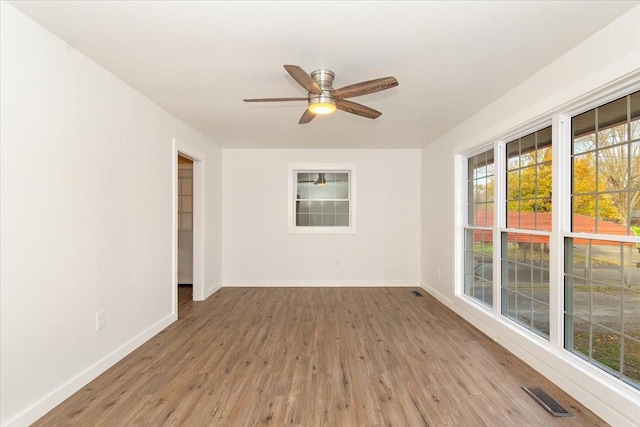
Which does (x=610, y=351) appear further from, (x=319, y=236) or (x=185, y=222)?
(x=185, y=222)

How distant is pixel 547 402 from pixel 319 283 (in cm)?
395

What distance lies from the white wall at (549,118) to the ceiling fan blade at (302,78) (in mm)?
1760

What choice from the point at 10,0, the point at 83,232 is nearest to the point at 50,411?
the point at 83,232

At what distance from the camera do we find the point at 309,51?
2.35m

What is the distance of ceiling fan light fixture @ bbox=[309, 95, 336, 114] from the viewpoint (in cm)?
259

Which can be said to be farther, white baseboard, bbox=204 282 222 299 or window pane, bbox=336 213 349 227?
window pane, bbox=336 213 349 227

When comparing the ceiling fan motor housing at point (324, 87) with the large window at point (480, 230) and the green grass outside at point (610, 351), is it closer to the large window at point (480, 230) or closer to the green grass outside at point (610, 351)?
the large window at point (480, 230)

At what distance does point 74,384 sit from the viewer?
2355 mm

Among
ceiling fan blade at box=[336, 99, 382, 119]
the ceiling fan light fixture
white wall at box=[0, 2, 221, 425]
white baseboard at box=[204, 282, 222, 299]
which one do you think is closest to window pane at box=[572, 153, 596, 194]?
ceiling fan blade at box=[336, 99, 382, 119]

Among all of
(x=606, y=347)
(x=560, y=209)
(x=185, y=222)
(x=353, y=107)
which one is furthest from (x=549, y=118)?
(x=185, y=222)

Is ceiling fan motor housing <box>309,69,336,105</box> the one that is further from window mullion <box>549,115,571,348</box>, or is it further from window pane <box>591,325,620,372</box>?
window pane <box>591,325,620,372</box>

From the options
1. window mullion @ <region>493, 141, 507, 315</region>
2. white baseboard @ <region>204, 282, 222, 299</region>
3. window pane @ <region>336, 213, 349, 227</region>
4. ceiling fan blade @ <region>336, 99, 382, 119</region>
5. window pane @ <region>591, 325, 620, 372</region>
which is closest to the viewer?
window pane @ <region>591, 325, 620, 372</region>

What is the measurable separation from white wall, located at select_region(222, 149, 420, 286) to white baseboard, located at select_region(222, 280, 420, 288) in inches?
0.7

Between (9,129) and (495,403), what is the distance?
11.2ft
